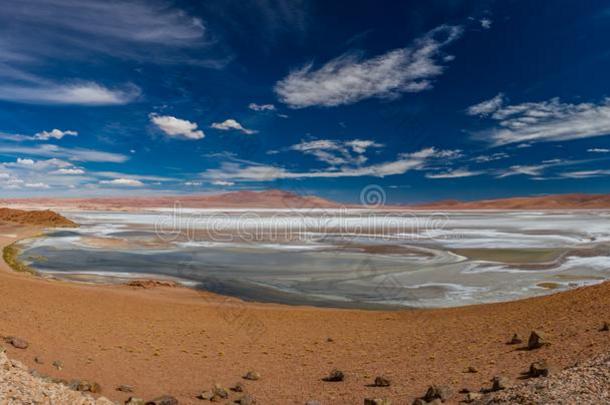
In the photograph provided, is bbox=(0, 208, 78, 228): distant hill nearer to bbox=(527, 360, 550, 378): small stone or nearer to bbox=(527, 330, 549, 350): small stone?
bbox=(527, 330, 549, 350): small stone

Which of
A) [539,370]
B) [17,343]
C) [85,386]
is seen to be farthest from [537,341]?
[17,343]

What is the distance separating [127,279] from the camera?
17656 mm

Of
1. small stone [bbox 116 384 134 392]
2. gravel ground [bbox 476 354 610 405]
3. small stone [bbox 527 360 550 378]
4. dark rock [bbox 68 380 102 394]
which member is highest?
gravel ground [bbox 476 354 610 405]

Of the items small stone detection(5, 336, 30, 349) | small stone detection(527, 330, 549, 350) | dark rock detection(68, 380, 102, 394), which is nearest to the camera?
dark rock detection(68, 380, 102, 394)

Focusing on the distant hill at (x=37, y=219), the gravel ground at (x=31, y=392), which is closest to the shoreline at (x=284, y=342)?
the gravel ground at (x=31, y=392)

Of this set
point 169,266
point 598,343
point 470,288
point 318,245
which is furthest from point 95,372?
point 318,245

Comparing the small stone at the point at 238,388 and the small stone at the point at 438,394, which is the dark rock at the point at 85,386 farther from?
the small stone at the point at 438,394

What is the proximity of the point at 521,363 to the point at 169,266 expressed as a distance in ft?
56.5

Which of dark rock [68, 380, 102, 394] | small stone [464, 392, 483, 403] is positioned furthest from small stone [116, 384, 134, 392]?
small stone [464, 392, 483, 403]

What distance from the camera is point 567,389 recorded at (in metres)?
5.00

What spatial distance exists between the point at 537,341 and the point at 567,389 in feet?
9.02

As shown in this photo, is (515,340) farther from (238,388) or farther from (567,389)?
(238,388)

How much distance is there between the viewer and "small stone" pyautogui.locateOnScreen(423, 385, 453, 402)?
5.99m

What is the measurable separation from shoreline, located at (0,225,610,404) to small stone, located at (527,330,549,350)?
18 cm
